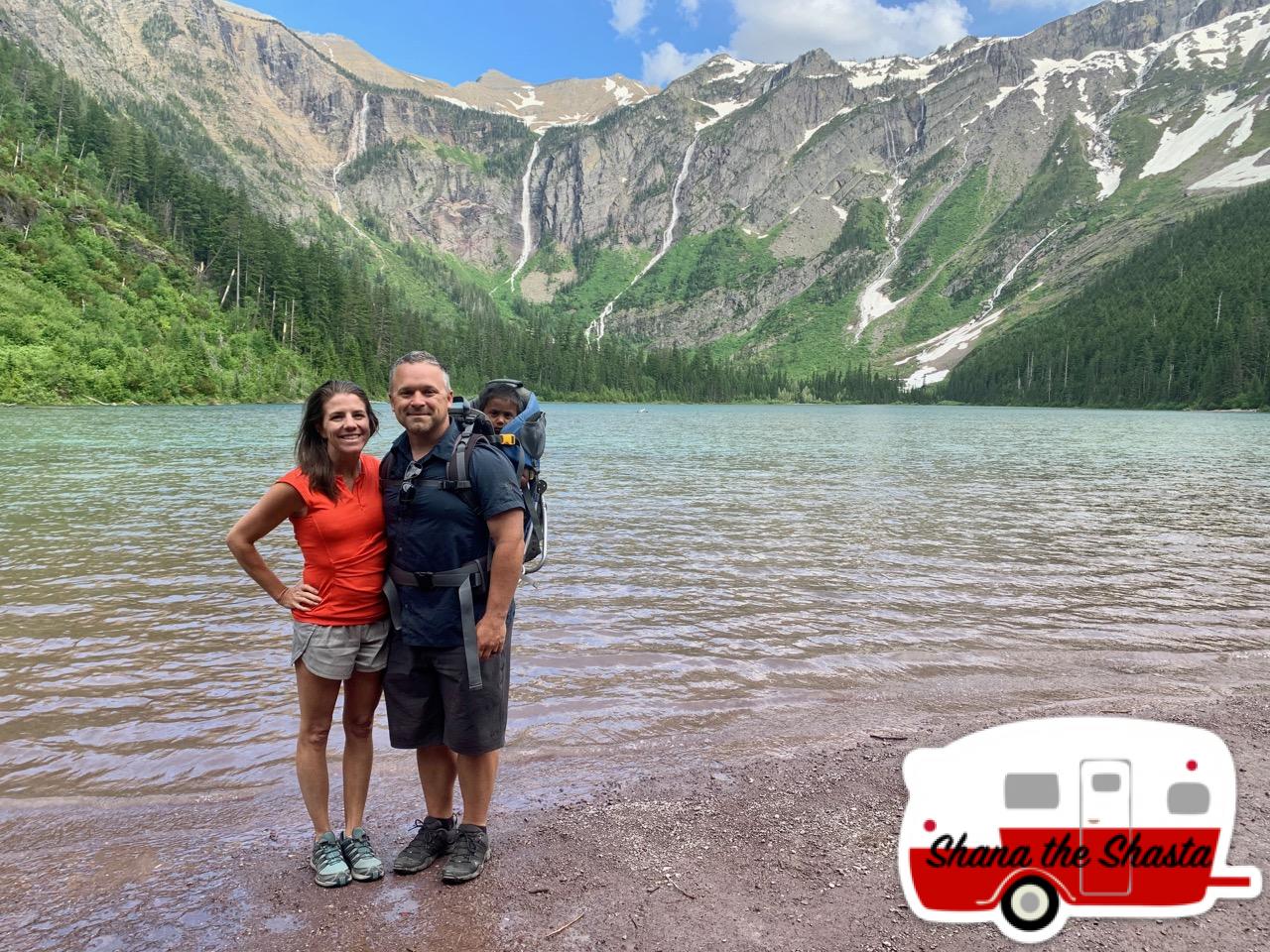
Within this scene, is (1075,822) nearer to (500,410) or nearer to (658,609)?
(500,410)

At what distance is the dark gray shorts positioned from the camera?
4.70m

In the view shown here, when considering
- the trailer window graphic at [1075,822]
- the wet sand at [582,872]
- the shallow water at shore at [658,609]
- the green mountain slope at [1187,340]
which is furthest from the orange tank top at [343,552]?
→ the green mountain slope at [1187,340]

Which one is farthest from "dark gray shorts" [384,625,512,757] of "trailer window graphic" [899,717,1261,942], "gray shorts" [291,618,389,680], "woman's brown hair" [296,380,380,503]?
"trailer window graphic" [899,717,1261,942]

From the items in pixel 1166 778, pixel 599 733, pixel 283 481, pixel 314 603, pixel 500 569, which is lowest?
pixel 599 733

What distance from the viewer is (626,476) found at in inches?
1273

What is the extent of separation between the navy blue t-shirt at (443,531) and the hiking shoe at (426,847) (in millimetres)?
1405

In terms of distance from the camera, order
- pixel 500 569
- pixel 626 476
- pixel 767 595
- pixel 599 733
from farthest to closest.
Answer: pixel 626 476, pixel 767 595, pixel 599 733, pixel 500 569

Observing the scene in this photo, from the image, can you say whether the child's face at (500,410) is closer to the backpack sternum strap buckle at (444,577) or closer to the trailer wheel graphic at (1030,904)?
the backpack sternum strap buckle at (444,577)

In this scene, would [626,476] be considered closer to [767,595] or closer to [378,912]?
[767,595]

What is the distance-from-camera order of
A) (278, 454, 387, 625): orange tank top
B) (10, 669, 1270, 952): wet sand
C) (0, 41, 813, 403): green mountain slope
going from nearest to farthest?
(10, 669, 1270, 952): wet sand < (278, 454, 387, 625): orange tank top < (0, 41, 813, 403): green mountain slope

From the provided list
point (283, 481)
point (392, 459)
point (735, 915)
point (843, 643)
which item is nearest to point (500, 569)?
point (392, 459)

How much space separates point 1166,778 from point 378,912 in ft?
13.8

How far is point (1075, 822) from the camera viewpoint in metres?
3.51

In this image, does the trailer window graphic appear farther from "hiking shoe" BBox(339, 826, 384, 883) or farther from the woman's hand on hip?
the woman's hand on hip
